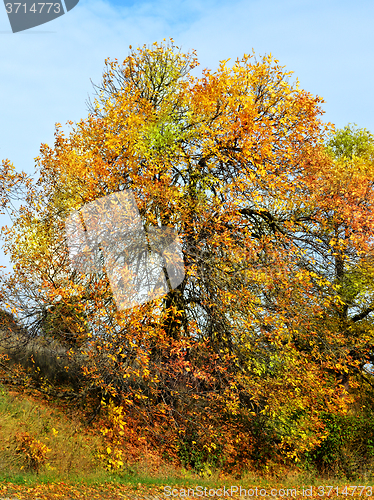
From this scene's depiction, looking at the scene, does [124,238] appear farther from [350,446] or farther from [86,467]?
[350,446]

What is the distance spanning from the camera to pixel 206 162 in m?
13.7

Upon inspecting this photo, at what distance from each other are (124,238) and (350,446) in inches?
494

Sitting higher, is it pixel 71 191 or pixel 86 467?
pixel 71 191

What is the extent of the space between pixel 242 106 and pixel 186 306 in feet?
21.9

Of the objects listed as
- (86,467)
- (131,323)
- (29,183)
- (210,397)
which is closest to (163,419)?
(210,397)

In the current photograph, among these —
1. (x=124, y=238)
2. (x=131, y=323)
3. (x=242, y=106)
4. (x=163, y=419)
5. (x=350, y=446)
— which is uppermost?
(x=242, y=106)

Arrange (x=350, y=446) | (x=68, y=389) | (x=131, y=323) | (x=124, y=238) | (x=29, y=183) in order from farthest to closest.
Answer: (x=350, y=446)
(x=29, y=183)
(x=68, y=389)
(x=124, y=238)
(x=131, y=323)

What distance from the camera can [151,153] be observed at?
13109 mm

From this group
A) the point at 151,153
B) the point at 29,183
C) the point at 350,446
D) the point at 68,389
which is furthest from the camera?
the point at 350,446

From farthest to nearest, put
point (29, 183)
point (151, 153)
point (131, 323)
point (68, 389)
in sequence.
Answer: point (29, 183) → point (68, 389) → point (151, 153) → point (131, 323)

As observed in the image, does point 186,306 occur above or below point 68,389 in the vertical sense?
above

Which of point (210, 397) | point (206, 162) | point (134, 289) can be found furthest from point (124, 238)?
point (210, 397)

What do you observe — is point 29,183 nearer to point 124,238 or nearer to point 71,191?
point 71,191

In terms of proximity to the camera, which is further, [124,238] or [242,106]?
[242,106]
